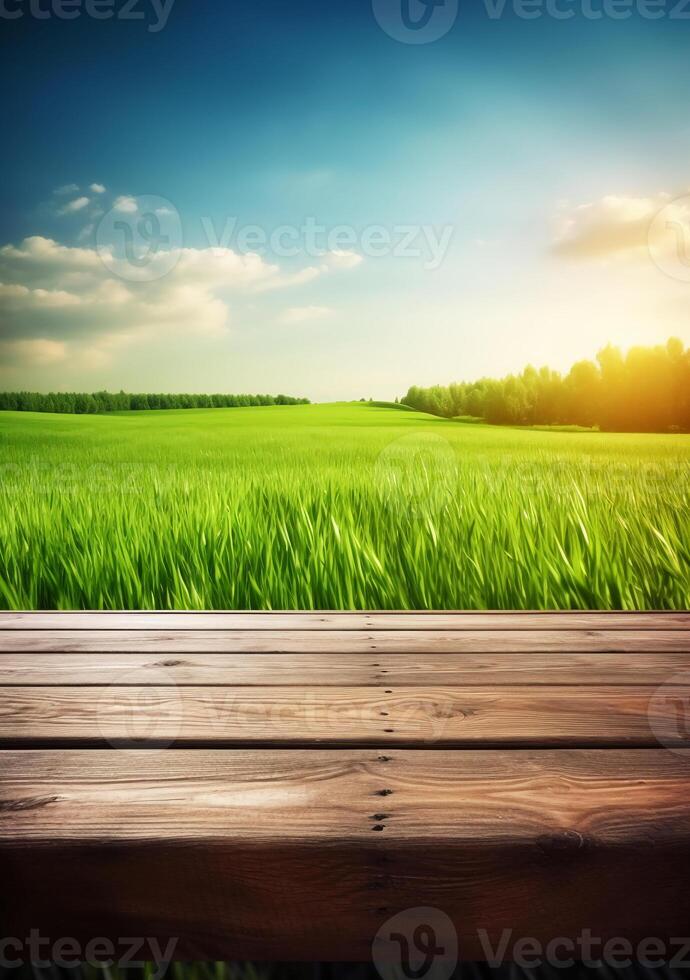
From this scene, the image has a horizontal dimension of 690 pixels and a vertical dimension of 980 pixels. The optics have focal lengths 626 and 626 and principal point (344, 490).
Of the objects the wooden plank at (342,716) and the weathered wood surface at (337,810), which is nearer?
the weathered wood surface at (337,810)

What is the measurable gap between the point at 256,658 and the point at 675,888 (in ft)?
2.39

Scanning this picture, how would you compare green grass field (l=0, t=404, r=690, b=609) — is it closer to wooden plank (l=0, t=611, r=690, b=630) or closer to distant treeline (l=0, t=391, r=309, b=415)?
wooden plank (l=0, t=611, r=690, b=630)

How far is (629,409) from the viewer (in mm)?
20547

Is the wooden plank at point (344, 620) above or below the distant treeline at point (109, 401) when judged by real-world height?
below

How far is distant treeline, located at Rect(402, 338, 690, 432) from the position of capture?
774 inches

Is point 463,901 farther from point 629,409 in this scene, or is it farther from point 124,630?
point 629,409

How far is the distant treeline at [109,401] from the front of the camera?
24.8 m

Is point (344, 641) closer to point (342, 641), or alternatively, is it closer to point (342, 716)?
point (342, 641)

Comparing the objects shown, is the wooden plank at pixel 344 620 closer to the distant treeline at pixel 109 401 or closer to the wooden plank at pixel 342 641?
the wooden plank at pixel 342 641

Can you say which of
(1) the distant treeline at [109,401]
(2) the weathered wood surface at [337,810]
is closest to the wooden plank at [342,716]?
(2) the weathered wood surface at [337,810]

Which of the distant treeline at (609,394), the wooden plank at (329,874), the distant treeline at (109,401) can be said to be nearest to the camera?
the wooden plank at (329,874)

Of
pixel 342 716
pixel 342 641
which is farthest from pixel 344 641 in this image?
pixel 342 716

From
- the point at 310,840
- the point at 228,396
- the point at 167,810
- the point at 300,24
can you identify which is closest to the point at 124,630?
the point at 167,810

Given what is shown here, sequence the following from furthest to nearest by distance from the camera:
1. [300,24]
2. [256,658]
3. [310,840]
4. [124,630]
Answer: [300,24], [124,630], [256,658], [310,840]
